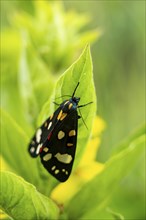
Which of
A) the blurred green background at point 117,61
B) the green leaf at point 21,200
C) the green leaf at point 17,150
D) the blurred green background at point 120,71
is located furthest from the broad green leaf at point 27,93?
the blurred green background at point 117,61

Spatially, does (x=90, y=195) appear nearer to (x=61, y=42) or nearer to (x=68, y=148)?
(x=68, y=148)

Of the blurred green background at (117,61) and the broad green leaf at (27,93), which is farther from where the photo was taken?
the blurred green background at (117,61)

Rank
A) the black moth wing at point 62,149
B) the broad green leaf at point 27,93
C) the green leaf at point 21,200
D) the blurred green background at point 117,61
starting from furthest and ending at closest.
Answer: the blurred green background at point 117,61, the broad green leaf at point 27,93, the black moth wing at point 62,149, the green leaf at point 21,200

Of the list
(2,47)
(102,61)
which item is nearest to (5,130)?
(2,47)

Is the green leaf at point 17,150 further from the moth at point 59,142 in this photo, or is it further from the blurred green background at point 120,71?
the blurred green background at point 120,71

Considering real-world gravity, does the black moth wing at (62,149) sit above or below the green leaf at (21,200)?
above

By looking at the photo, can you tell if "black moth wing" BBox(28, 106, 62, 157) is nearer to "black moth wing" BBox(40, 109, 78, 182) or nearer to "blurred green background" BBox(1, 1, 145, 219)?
"black moth wing" BBox(40, 109, 78, 182)
